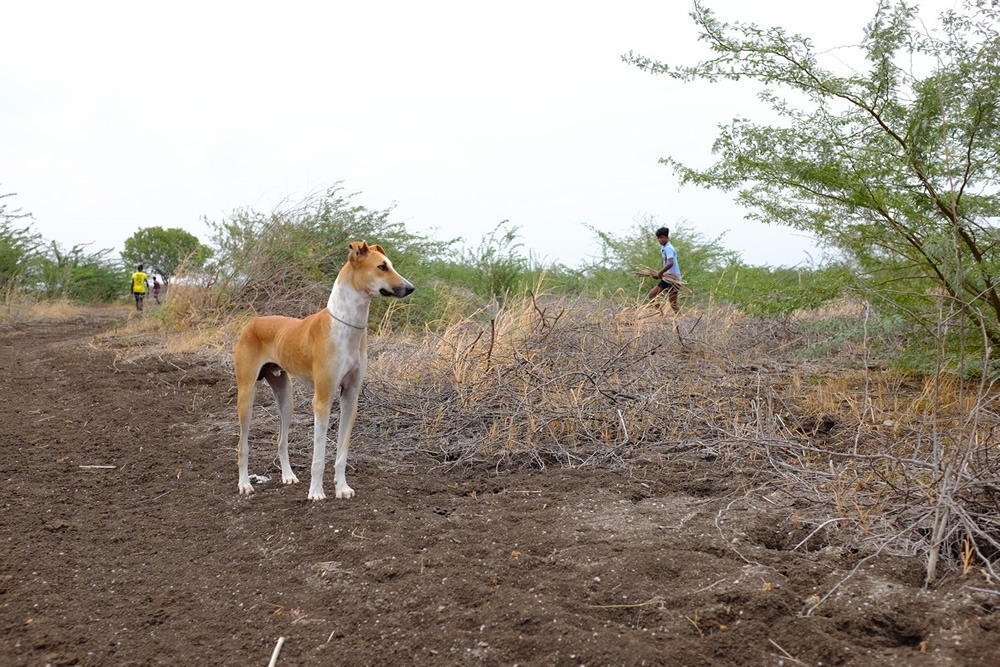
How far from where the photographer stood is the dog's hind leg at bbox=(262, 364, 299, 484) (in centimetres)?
Answer: 523

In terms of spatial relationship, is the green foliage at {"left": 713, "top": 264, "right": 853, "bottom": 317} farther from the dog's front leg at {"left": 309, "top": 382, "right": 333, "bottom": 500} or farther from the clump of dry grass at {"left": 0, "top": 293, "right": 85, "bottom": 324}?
the clump of dry grass at {"left": 0, "top": 293, "right": 85, "bottom": 324}

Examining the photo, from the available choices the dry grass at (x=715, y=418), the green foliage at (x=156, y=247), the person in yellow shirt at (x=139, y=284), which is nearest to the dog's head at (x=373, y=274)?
the dry grass at (x=715, y=418)

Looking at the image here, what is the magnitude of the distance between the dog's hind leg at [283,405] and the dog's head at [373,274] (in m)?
1.09

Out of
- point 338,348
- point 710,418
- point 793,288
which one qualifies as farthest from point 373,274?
point 793,288

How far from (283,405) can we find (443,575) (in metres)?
2.35

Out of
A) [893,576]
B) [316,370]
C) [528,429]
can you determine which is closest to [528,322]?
[528,429]

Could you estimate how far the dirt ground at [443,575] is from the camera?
108 inches

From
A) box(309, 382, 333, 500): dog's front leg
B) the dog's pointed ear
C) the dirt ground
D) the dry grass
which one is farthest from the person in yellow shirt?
the dog's pointed ear

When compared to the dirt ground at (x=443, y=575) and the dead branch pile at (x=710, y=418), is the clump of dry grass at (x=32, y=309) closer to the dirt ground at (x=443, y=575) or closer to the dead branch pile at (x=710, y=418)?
the dead branch pile at (x=710, y=418)

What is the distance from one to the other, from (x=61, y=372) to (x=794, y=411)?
8.92 m

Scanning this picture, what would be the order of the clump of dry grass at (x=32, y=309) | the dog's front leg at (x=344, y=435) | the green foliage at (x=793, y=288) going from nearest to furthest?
the dog's front leg at (x=344, y=435)
the green foliage at (x=793, y=288)
the clump of dry grass at (x=32, y=309)

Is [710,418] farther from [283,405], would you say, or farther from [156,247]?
[156,247]

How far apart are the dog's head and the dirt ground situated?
1233mm

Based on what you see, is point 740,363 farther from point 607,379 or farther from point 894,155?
point 894,155
